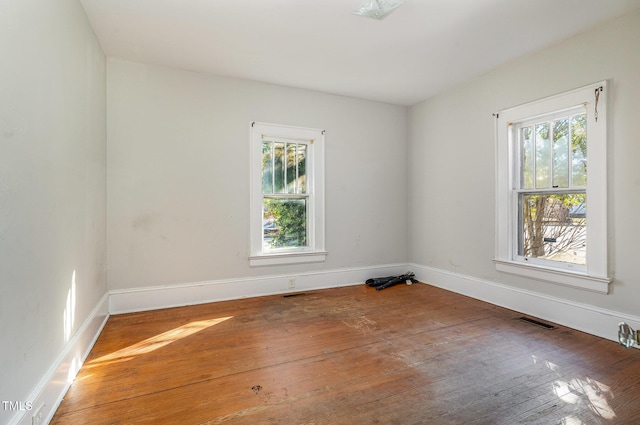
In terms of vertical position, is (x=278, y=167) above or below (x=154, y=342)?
above

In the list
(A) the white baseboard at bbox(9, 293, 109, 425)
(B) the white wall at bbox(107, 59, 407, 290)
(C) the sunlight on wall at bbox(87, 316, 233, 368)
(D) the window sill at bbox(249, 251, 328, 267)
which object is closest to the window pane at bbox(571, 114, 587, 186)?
(B) the white wall at bbox(107, 59, 407, 290)

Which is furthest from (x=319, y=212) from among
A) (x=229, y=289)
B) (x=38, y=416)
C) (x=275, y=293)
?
(x=38, y=416)

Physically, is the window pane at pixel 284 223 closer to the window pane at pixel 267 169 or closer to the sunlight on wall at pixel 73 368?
the window pane at pixel 267 169

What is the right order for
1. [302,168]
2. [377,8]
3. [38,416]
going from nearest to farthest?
[38,416]
[377,8]
[302,168]

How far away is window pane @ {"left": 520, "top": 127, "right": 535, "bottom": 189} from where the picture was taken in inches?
136

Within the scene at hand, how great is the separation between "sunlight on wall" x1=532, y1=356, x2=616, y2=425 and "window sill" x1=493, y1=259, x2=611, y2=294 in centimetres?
107

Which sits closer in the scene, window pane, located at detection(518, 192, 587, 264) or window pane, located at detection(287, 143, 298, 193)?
window pane, located at detection(518, 192, 587, 264)

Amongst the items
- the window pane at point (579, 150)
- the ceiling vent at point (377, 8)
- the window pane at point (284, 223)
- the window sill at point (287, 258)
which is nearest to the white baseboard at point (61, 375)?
the window sill at point (287, 258)

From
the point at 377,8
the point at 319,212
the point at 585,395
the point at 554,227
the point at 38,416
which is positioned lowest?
the point at 585,395

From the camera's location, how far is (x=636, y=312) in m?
2.56

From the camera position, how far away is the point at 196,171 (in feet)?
12.1

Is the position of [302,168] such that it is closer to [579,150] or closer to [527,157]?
[527,157]

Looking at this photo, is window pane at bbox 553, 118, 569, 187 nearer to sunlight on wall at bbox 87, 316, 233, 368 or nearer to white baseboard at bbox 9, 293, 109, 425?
sunlight on wall at bbox 87, 316, 233, 368

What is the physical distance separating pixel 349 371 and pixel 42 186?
2192 mm
